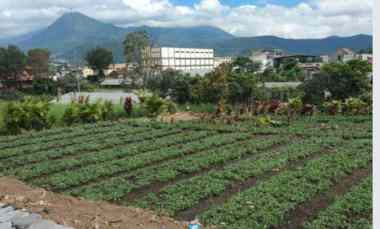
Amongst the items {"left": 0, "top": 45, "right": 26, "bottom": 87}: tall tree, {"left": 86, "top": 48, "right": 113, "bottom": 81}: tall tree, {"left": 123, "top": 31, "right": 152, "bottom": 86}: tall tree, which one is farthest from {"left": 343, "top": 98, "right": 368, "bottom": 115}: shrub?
{"left": 86, "top": 48, "right": 113, "bottom": 81}: tall tree

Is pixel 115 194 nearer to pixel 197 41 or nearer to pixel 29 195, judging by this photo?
pixel 29 195

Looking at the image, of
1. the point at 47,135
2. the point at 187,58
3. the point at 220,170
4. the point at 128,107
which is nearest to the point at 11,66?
the point at 187,58

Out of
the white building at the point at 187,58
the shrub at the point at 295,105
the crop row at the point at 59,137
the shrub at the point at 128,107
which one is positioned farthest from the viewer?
the white building at the point at 187,58

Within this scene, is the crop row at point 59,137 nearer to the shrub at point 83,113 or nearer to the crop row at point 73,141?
the crop row at point 73,141

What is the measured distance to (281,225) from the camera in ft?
9.84

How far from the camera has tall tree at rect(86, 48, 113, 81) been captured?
47.0m

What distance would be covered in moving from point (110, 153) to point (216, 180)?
7.86 ft

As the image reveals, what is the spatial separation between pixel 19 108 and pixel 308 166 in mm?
7405

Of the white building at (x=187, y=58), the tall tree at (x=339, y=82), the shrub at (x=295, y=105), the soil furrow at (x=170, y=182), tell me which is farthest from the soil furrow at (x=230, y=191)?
the white building at (x=187, y=58)

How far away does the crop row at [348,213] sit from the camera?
2.92m

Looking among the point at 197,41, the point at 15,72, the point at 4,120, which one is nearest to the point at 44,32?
the point at 197,41

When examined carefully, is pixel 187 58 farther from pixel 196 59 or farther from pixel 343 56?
pixel 343 56

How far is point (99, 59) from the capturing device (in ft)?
154

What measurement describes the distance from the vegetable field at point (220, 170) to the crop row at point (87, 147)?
0.06 feet
